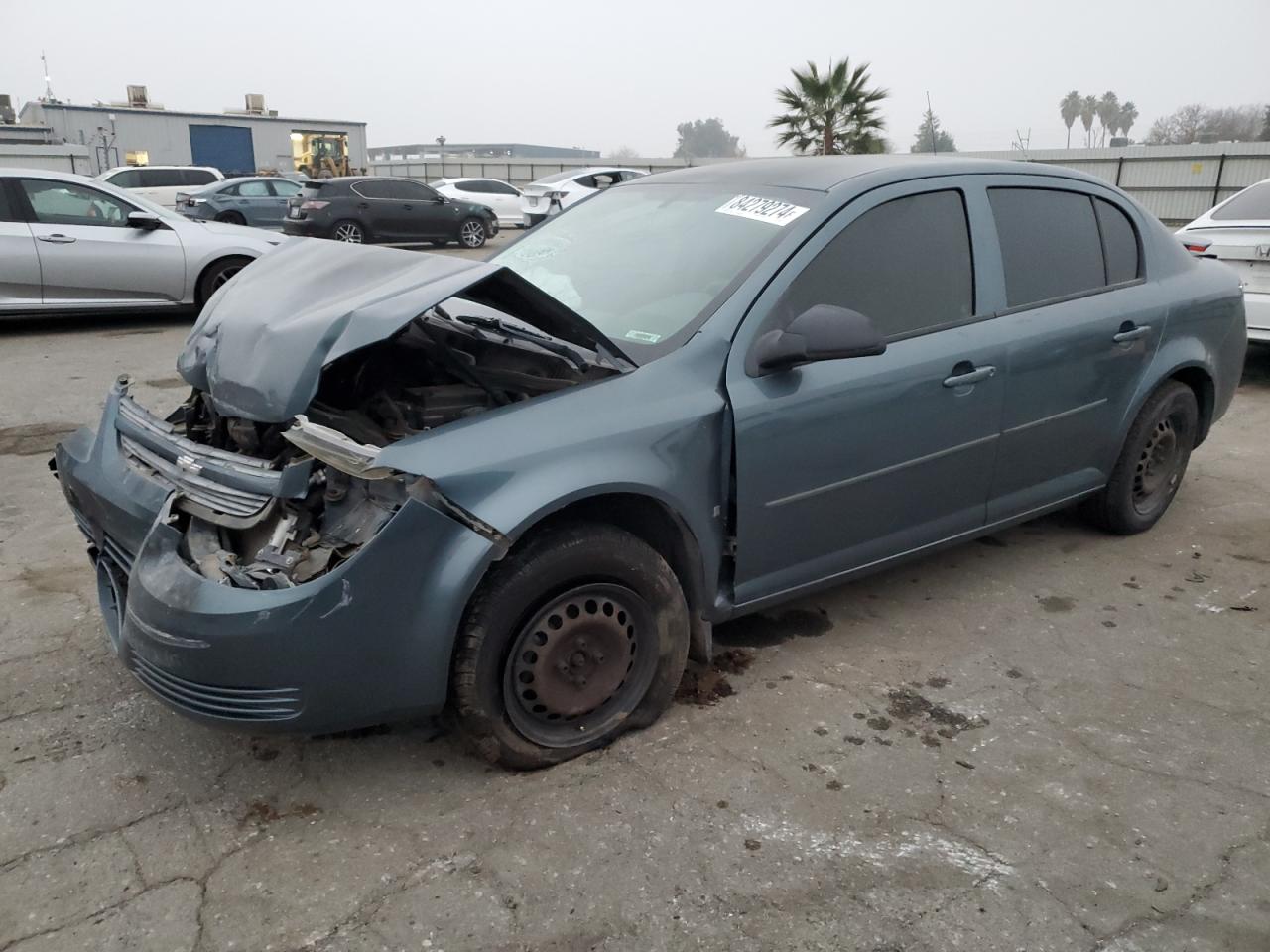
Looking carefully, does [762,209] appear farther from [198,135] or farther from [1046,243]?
[198,135]

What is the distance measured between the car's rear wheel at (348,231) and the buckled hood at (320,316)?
1582 cm

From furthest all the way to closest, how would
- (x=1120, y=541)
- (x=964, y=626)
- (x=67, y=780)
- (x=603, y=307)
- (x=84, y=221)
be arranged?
(x=84, y=221), (x=1120, y=541), (x=964, y=626), (x=603, y=307), (x=67, y=780)

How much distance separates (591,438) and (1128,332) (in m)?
2.52

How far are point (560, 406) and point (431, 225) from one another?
18055 millimetres

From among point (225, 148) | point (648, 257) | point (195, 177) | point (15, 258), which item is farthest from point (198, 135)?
point (648, 257)

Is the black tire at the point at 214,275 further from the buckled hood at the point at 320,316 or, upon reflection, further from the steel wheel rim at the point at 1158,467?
the steel wheel rim at the point at 1158,467

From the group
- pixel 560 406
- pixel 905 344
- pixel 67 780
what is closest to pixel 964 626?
pixel 905 344

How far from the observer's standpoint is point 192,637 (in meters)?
2.33

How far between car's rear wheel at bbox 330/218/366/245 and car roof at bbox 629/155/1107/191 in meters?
15.5

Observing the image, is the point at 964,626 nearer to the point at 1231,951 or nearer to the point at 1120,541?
the point at 1120,541

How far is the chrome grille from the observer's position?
2367 mm

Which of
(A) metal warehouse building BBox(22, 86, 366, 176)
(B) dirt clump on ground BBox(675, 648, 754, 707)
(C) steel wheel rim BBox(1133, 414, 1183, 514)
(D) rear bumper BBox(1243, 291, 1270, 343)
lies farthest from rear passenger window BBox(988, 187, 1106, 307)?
(A) metal warehouse building BBox(22, 86, 366, 176)

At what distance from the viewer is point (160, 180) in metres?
22.8

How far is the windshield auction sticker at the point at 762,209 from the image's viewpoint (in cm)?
319
